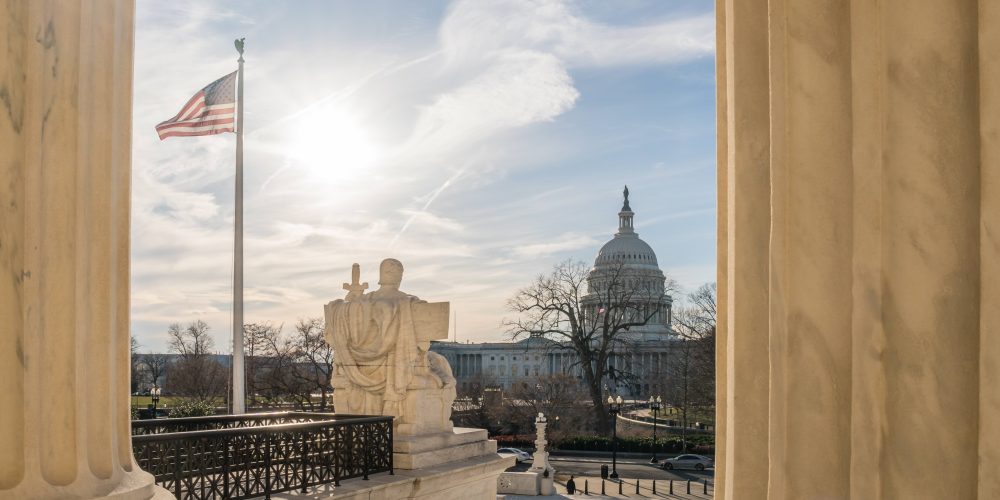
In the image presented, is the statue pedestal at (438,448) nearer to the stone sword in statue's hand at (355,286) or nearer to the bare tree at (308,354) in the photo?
the stone sword in statue's hand at (355,286)

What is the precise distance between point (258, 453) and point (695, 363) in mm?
42998

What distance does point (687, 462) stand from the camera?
129 feet

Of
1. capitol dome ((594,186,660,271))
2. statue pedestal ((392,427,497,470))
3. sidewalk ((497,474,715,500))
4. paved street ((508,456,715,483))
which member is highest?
capitol dome ((594,186,660,271))

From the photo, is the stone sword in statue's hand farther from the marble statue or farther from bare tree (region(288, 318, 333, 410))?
bare tree (region(288, 318, 333, 410))

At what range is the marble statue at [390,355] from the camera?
11547 millimetres

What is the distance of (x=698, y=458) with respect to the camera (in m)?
39.5

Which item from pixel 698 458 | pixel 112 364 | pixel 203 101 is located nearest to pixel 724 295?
pixel 112 364

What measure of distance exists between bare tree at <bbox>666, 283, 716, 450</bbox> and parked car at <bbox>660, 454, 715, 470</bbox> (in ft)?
7.12

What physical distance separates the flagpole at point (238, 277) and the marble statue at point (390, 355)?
4638 millimetres

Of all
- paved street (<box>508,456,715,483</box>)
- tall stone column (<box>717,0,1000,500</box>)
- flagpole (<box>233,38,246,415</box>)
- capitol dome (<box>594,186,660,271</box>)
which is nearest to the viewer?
tall stone column (<box>717,0,1000,500</box>)

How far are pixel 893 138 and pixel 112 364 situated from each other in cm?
316

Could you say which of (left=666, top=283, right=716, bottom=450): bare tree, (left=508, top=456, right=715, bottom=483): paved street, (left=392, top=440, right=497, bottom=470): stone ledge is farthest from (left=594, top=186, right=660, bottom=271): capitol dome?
(left=392, top=440, right=497, bottom=470): stone ledge

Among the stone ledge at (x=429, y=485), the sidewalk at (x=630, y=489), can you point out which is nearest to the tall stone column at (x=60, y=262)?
the stone ledge at (x=429, y=485)

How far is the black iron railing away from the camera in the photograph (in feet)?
25.7
